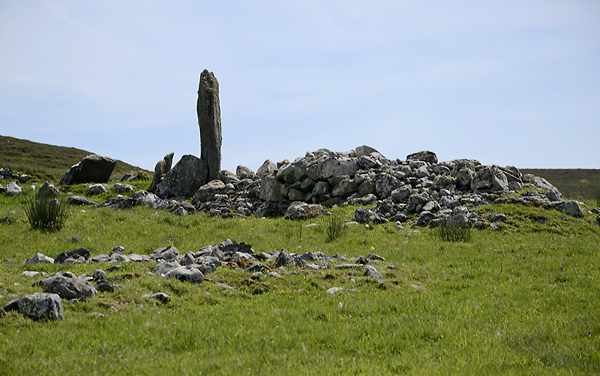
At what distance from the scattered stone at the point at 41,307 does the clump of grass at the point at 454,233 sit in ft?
47.1

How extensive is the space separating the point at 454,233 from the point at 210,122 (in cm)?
1979

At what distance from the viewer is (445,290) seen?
10312 mm

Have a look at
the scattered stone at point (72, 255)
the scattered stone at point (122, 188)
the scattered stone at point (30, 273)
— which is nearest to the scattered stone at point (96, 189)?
the scattered stone at point (122, 188)

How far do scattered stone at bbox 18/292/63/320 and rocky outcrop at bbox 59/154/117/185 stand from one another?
28.5 m

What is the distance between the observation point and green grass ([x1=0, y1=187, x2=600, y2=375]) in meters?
6.09

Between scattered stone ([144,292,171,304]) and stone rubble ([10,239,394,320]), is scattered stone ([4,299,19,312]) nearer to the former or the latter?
stone rubble ([10,239,394,320])

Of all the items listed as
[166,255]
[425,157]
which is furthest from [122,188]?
[425,157]

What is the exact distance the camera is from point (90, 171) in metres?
33.5

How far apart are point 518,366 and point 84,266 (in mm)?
10526

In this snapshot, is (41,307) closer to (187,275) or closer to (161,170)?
(187,275)

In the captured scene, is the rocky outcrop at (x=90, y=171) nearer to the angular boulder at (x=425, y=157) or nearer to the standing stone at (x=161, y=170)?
the standing stone at (x=161, y=170)

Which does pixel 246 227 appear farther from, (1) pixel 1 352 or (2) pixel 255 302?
(1) pixel 1 352

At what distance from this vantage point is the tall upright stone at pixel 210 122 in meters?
30.9

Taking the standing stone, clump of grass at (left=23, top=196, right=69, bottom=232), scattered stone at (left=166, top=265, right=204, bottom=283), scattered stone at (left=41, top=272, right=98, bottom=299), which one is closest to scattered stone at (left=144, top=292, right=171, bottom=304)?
scattered stone at (left=41, top=272, right=98, bottom=299)
